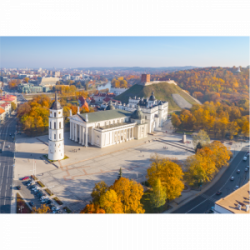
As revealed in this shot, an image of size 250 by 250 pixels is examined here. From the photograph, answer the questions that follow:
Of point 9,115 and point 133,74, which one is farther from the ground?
point 133,74

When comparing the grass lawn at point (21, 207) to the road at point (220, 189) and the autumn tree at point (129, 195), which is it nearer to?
the autumn tree at point (129, 195)

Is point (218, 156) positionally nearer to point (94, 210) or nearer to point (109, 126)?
point (109, 126)

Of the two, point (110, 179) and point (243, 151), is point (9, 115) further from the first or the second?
point (243, 151)

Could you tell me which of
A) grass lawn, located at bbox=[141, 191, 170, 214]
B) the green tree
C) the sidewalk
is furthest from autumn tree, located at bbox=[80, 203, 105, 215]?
the sidewalk

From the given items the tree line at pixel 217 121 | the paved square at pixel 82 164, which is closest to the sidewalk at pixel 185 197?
the paved square at pixel 82 164

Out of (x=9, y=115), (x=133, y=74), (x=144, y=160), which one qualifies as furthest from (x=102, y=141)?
(x=133, y=74)

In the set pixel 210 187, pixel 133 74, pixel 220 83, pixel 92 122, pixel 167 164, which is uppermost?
pixel 133 74

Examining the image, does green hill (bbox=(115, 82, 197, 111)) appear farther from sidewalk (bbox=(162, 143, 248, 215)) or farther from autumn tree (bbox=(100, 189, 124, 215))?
autumn tree (bbox=(100, 189, 124, 215))
